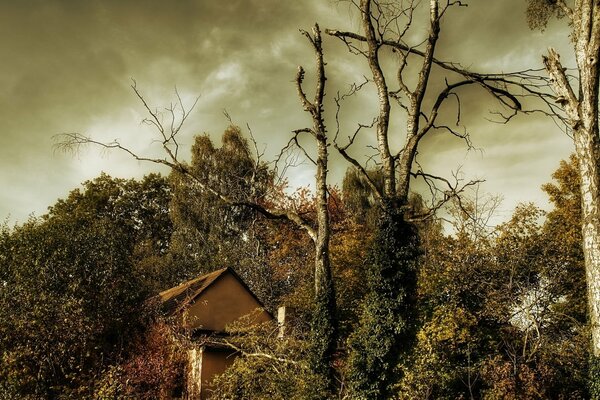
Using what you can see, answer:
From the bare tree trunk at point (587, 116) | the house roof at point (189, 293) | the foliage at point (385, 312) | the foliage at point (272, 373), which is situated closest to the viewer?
the bare tree trunk at point (587, 116)

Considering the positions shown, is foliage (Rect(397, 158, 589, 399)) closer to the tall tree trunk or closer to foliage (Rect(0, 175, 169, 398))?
the tall tree trunk

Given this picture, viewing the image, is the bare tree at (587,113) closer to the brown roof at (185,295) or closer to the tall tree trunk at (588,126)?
the tall tree trunk at (588,126)

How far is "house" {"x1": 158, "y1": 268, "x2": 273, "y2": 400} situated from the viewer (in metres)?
18.3

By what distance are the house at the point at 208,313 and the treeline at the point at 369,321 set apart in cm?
73

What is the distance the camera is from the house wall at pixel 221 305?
20094mm

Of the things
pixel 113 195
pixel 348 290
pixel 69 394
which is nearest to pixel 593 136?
pixel 348 290

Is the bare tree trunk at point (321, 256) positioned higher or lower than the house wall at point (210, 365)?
higher

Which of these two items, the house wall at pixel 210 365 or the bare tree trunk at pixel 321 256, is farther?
the house wall at pixel 210 365

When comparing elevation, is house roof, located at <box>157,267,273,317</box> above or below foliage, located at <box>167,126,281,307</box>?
below

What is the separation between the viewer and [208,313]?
20.3m

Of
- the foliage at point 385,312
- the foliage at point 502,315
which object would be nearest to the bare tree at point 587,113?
the foliage at point 502,315

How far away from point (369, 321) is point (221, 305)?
29.9 ft

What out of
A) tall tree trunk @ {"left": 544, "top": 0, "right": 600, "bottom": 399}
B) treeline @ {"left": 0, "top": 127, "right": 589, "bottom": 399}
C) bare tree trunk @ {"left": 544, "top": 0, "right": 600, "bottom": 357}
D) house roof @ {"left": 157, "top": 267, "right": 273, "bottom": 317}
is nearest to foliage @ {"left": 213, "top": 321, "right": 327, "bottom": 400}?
treeline @ {"left": 0, "top": 127, "right": 589, "bottom": 399}

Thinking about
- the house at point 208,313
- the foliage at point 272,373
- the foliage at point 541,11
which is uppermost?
the foliage at point 541,11
